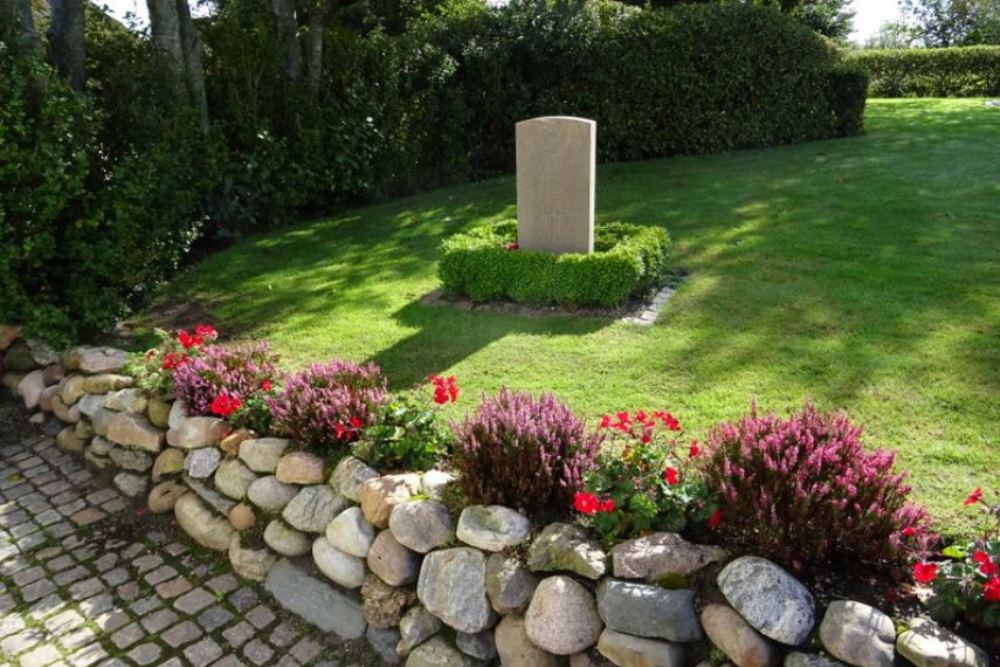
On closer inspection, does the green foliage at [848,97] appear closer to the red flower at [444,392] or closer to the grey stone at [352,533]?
the red flower at [444,392]

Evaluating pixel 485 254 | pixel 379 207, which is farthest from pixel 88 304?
pixel 379 207

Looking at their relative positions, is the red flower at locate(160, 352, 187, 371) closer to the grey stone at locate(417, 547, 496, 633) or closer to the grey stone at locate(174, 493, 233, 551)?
the grey stone at locate(174, 493, 233, 551)

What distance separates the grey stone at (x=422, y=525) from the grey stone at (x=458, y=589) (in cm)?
8

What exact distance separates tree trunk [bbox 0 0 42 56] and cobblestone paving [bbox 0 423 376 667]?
4.03 meters

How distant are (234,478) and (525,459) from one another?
1966 millimetres

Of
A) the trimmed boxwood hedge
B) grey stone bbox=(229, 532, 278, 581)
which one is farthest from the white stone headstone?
grey stone bbox=(229, 532, 278, 581)

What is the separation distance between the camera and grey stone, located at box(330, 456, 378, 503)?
161 inches

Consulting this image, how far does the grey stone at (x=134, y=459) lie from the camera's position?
17.3 ft

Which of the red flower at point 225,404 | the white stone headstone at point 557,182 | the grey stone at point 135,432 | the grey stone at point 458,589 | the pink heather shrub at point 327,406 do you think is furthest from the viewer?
the white stone headstone at point 557,182

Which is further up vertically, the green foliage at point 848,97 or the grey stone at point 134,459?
the green foliage at point 848,97

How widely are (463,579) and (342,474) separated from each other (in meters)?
1.00

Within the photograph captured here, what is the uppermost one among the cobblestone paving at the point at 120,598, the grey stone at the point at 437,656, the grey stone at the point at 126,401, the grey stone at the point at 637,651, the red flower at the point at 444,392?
the red flower at the point at 444,392

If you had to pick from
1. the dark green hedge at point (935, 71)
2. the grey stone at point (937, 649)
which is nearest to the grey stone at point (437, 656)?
the grey stone at point (937, 649)

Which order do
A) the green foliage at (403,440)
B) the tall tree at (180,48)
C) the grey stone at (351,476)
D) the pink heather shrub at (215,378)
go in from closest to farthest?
the grey stone at (351,476)
the green foliage at (403,440)
the pink heather shrub at (215,378)
the tall tree at (180,48)
